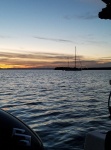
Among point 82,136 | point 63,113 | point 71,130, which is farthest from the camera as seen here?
point 63,113

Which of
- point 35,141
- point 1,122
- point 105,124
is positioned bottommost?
point 105,124

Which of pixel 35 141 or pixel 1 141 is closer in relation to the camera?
pixel 1 141

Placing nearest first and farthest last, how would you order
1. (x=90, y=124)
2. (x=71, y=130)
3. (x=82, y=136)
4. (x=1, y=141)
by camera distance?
(x=1, y=141) < (x=82, y=136) < (x=71, y=130) < (x=90, y=124)

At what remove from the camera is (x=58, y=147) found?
956 centimetres

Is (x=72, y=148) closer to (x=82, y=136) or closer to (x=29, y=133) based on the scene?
(x=82, y=136)

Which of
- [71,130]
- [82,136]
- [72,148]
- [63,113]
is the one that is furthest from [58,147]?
[63,113]

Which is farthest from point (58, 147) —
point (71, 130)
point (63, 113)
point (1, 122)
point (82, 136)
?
point (63, 113)

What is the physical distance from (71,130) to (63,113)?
4.84 metres

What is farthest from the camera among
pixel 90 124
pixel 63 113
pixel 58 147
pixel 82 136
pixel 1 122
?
pixel 63 113

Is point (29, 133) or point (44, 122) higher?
point (29, 133)

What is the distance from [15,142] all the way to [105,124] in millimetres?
9987

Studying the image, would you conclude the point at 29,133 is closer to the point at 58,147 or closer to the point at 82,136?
the point at 58,147

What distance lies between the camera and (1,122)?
15.6ft

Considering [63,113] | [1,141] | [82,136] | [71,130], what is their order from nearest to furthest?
[1,141] < [82,136] < [71,130] < [63,113]
